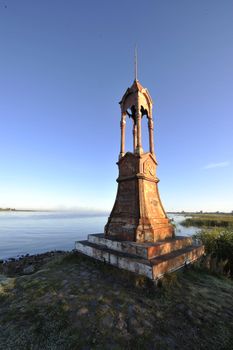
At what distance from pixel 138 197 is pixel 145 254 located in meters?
2.28

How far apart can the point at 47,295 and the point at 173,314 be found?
294 centimetres

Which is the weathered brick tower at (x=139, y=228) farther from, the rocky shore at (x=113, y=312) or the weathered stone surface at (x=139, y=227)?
the rocky shore at (x=113, y=312)

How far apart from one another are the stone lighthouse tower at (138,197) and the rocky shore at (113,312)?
1636 millimetres

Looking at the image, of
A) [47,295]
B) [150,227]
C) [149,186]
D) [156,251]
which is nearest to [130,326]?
[47,295]

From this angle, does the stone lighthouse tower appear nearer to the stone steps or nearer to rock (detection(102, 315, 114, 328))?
the stone steps

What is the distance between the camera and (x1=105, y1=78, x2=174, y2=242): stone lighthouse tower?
678 cm

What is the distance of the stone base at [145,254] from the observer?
199 inches

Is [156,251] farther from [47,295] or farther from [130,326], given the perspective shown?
[47,295]

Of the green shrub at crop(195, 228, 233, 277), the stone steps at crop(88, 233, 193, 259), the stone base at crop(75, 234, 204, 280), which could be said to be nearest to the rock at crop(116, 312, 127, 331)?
the stone base at crop(75, 234, 204, 280)

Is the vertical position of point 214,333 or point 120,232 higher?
point 120,232

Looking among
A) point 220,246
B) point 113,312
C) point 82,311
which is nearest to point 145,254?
point 113,312

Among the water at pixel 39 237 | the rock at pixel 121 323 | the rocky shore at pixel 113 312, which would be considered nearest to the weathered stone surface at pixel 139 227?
the rocky shore at pixel 113 312

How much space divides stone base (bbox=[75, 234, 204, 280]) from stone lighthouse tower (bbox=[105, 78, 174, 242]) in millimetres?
533

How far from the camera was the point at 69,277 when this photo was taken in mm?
5504
